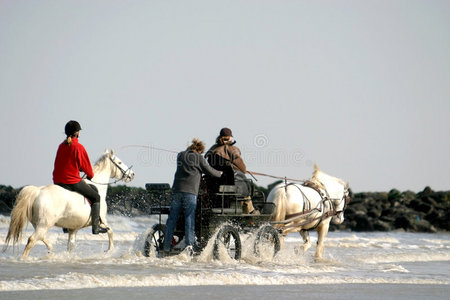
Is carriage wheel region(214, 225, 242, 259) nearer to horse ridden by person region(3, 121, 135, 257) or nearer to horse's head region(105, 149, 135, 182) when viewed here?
horse ridden by person region(3, 121, 135, 257)

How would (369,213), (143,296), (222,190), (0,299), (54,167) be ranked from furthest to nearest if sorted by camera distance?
(369,213) → (54,167) → (222,190) → (143,296) → (0,299)

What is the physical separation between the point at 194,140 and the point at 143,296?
3.82 metres

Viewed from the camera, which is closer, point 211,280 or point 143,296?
point 143,296

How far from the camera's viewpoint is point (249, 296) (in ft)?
29.8

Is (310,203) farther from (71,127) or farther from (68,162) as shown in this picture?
(71,127)

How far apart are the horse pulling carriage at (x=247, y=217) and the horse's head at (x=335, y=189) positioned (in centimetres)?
37

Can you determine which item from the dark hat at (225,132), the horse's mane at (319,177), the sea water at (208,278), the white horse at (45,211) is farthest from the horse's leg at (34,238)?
the horse's mane at (319,177)

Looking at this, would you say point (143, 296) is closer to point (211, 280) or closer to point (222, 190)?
point (211, 280)

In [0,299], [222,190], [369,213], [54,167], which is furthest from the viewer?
[369,213]

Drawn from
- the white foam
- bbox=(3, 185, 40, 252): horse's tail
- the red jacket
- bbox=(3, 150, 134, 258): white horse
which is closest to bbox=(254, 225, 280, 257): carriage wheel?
the white foam

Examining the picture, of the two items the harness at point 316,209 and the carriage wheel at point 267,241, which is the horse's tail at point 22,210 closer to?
the carriage wheel at point 267,241

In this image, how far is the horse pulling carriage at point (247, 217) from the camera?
1202 cm

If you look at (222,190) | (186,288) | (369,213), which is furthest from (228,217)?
(369,213)

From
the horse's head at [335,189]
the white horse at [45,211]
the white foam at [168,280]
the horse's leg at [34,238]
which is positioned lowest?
the white foam at [168,280]
